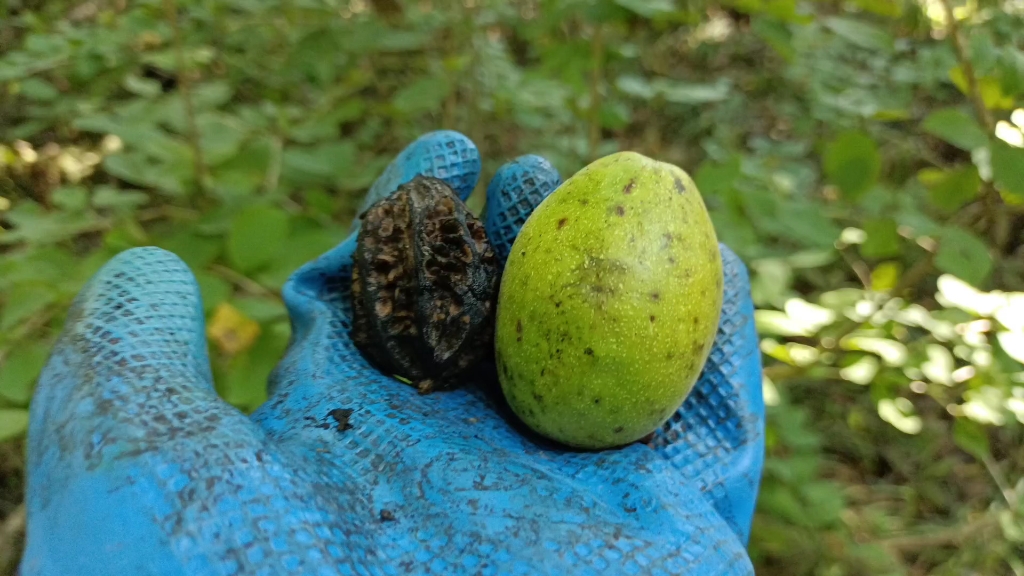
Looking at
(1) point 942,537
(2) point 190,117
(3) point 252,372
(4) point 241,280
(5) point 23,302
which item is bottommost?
(1) point 942,537

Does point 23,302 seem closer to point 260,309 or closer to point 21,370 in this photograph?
point 21,370

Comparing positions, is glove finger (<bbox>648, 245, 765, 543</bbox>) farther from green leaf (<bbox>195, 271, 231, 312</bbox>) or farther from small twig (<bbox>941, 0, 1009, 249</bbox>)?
green leaf (<bbox>195, 271, 231, 312</bbox>)

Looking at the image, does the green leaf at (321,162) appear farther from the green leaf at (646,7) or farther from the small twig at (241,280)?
the green leaf at (646,7)

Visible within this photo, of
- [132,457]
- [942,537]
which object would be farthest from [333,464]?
[942,537]

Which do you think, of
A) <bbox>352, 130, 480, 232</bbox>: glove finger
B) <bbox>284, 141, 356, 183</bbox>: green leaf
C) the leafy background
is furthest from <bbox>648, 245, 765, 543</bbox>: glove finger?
<bbox>284, 141, 356, 183</bbox>: green leaf

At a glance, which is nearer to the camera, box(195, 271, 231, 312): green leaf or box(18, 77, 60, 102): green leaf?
box(195, 271, 231, 312): green leaf
